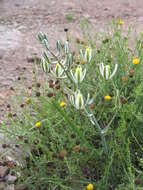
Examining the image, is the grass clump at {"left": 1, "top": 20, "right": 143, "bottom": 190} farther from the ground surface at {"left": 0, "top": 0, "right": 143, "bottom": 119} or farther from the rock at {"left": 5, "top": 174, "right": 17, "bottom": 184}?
the ground surface at {"left": 0, "top": 0, "right": 143, "bottom": 119}

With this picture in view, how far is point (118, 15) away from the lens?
14.1 feet

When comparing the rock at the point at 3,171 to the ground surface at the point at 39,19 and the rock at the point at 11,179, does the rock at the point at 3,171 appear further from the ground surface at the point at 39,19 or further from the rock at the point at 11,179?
the ground surface at the point at 39,19

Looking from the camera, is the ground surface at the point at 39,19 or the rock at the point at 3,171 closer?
the rock at the point at 3,171

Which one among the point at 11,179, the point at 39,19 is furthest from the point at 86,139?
the point at 39,19

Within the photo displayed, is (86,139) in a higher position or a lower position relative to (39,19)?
lower

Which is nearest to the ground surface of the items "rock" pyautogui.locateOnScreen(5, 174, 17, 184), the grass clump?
the grass clump

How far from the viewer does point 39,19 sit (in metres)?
4.21

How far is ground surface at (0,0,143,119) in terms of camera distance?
3350 mm

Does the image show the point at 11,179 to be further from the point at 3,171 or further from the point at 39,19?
the point at 39,19

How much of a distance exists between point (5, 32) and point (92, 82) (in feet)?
6.10

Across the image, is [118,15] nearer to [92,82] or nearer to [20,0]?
[20,0]

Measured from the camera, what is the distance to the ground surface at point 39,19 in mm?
3350

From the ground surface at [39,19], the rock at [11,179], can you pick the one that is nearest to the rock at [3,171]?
the rock at [11,179]

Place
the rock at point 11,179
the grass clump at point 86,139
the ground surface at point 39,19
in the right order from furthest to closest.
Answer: the ground surface at point 39,19 < the rock at point 11,179 < the grass clump at point 86,139
